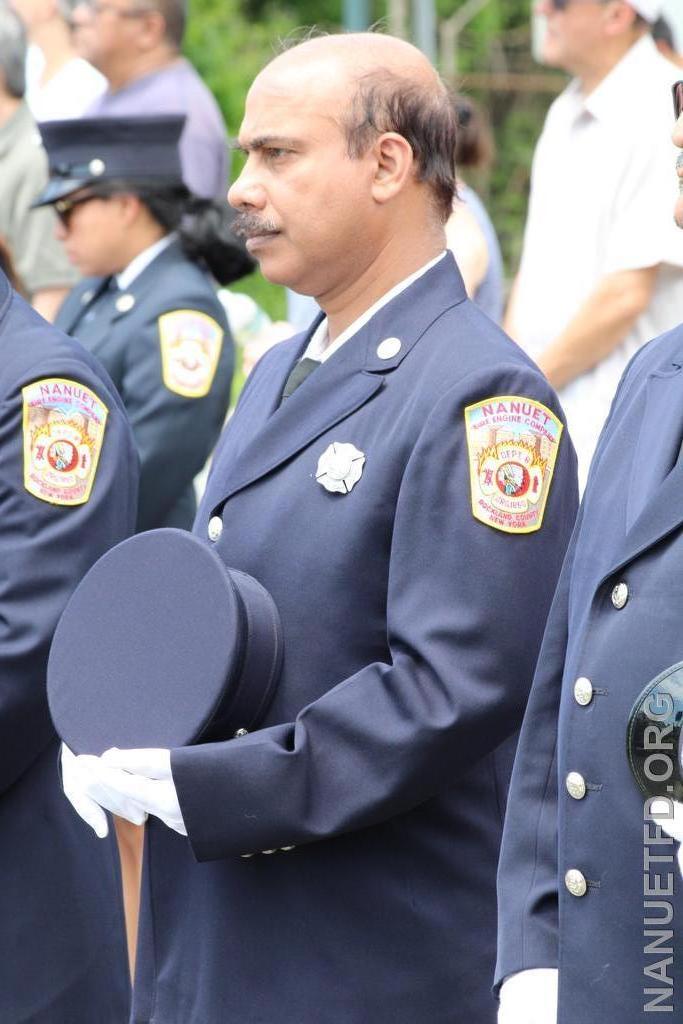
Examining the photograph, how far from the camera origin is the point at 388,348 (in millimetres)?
2865

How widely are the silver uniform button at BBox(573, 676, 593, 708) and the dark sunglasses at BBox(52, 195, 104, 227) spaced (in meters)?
3.08

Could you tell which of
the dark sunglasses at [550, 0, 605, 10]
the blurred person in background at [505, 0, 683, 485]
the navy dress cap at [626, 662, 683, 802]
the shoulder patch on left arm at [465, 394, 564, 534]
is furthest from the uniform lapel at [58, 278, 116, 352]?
the navy dress cap at [626, 662, 683, 802]

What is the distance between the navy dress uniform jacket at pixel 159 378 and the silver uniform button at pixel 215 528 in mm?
1906

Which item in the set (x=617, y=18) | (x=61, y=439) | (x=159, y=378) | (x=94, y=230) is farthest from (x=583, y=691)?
(x=617, y=18)

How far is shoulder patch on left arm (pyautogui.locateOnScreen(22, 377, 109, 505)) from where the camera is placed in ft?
10.5

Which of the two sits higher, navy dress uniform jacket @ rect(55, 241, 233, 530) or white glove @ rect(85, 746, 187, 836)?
navy dress uniform jacket @ rect(55, 241, 233, 530)

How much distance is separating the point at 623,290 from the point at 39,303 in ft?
6.88

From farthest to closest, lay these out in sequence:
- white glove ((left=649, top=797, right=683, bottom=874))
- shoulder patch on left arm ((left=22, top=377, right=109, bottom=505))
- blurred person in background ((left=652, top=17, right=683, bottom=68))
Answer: blurred person in background ((left=652, top=17, right=683, bottom=68))
shoulder patch on left arm ((left=22, top=377, right=109, bottom=505))
white glove ((left=649, top=797, right=683, bottom=874))

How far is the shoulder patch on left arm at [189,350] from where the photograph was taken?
4.86 meters

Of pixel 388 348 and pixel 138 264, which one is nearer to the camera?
pixel 388 348

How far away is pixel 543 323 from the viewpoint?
197 inches

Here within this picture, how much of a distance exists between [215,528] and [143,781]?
1.53 feet

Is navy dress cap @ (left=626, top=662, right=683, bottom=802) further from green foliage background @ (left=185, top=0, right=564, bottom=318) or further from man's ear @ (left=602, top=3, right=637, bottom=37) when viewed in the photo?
green foliage background @ (left=185, top=0, right=564, bottom=318)

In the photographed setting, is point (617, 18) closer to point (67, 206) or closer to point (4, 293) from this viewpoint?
point (67, 206)
